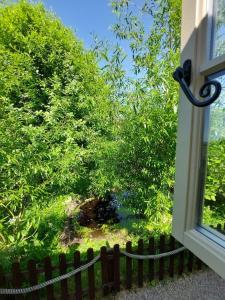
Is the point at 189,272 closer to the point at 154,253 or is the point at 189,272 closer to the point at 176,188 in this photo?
the point at 154,253

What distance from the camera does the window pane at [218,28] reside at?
0.55 meters

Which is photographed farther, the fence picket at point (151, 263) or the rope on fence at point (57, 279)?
the fence picket at point (151, 263)

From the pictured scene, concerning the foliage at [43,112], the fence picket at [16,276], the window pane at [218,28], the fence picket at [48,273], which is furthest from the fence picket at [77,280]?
the window pane at [218,28]

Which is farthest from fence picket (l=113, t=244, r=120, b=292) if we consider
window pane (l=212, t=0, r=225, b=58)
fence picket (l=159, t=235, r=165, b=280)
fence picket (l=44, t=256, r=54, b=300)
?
window pane (l=212, t=0, r=225, b=58)

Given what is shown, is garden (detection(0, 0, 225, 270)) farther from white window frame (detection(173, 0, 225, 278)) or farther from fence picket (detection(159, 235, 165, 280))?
white window frame (detection(173, 0, 225, 278))

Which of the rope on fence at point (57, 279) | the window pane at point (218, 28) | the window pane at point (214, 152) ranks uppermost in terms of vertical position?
the window pane at point (218, 28)

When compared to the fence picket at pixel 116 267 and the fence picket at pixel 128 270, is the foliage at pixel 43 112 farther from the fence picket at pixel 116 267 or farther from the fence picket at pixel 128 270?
the fence picket at pixel 128 270

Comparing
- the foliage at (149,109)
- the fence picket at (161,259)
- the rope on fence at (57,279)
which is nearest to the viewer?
the rope on fence at (57,279)

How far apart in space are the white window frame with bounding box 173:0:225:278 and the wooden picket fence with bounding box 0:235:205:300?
143 centimetres

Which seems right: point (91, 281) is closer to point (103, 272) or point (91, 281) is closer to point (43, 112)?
point (103, 272)

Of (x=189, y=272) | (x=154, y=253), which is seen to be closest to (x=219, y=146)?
(x=154, y=253)

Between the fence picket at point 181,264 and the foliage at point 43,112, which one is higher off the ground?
the foliage at point 43,112

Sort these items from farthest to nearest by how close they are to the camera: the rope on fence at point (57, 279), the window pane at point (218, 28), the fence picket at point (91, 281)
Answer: the fence picket at point (91, 281)
the rope on fence at point (57, 279)
the window pane at point (218, 28)

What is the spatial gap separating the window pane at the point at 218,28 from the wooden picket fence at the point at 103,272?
1739 mm
